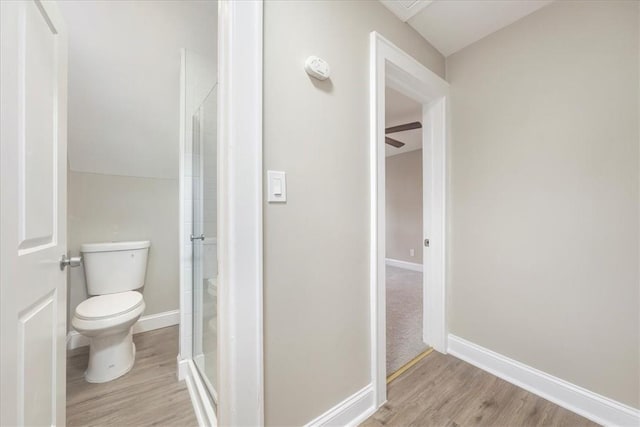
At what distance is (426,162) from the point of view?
6.61ft

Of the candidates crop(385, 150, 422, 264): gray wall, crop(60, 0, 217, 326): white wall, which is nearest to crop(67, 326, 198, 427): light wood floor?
crop(60, 0, 217, 326): white wall

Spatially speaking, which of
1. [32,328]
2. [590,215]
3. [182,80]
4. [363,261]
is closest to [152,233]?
[182,80]

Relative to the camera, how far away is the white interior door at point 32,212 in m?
0.61

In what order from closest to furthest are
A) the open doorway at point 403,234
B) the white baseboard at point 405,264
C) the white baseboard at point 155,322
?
the open doorway at point 403,234 < the white baseboard at point 155,322 < the white baseboard at point 405,264

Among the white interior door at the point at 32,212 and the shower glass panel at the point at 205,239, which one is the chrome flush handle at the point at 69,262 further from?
the shower glass panel at the point at 205,239

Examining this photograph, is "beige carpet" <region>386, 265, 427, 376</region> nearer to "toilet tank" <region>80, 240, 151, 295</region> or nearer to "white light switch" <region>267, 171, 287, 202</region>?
"white light switch" <region>267, 171, 287, 202</region>

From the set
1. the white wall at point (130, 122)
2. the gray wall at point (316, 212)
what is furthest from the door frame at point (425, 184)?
the white wall at point (130, 122)

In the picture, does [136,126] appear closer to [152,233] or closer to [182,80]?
[182,80]

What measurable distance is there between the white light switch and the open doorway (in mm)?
1444

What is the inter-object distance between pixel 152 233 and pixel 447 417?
267 cm

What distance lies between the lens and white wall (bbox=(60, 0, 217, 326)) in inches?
60.6

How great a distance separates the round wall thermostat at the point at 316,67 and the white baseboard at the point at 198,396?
1683 mm

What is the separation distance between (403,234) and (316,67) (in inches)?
181

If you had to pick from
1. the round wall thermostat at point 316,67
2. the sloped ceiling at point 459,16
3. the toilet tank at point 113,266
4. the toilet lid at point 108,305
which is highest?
the sloped ceiling at point 459,16
